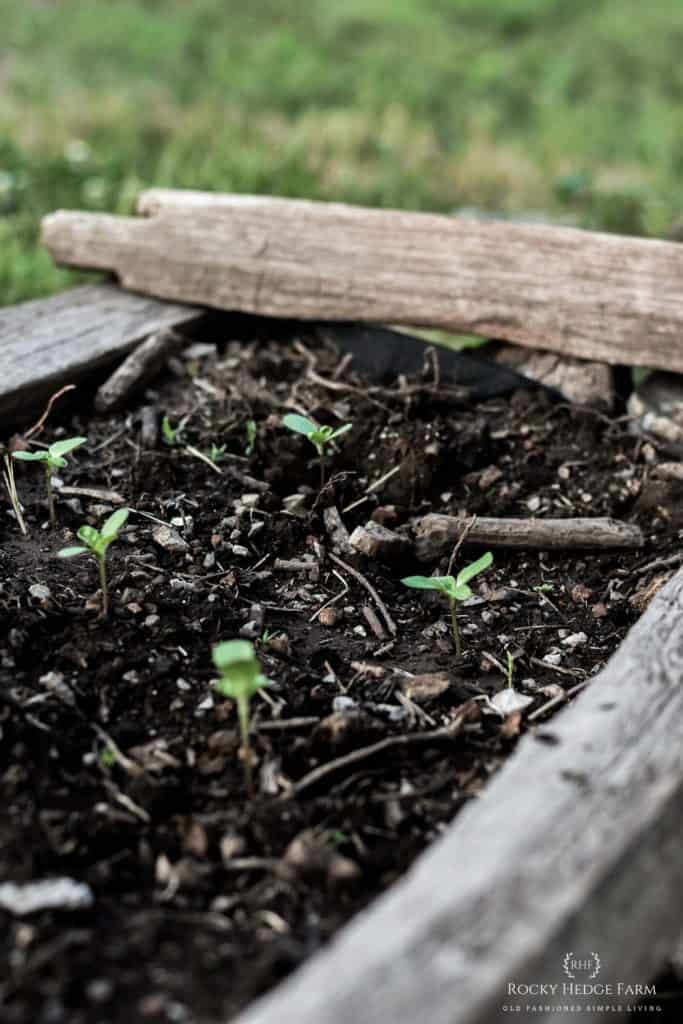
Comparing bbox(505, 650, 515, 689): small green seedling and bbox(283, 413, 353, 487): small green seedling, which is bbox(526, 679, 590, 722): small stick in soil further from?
bbox(283, 413, 353, 487): small green seedling

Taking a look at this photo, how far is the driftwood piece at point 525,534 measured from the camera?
2.76 meters

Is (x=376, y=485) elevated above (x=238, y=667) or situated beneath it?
situated beneath

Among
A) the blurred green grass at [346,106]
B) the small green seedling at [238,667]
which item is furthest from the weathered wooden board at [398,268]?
the small green seedling at [238,667]

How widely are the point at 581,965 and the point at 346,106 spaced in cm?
714

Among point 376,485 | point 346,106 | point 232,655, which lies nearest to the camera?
point 232,655

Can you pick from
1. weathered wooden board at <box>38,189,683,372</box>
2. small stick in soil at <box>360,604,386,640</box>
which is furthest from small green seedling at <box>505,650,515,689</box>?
weathered wooden board at <box>38,189,683,372</box>

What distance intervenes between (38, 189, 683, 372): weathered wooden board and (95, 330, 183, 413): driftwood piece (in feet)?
1.08

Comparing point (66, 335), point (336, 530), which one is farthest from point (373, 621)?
point (66, 335)

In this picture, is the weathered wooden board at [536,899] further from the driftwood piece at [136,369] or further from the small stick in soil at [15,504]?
the driftwood piece at [136,369]

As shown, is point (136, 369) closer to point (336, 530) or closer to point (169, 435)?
point (169, 435)

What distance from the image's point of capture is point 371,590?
8.47 feet

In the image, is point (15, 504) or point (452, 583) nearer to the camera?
point (452, 583)

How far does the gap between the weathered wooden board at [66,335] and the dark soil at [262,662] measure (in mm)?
168

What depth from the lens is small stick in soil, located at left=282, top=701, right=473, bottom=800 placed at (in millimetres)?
1938
